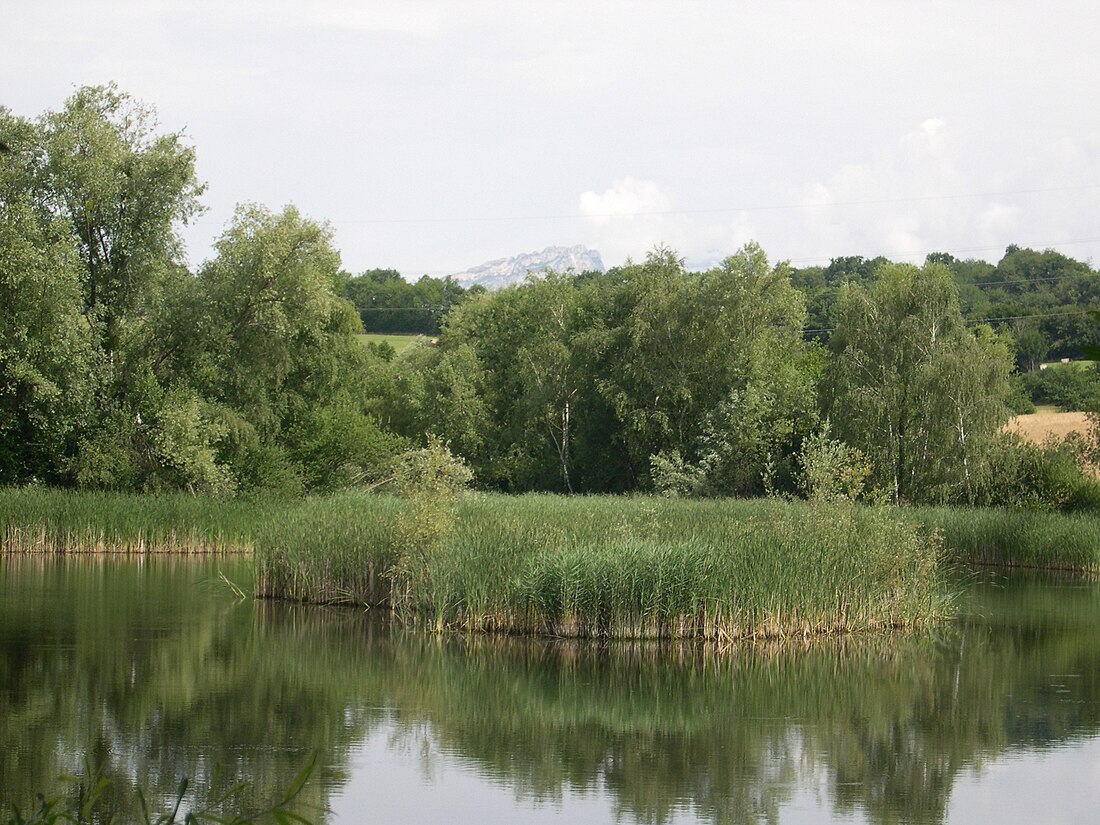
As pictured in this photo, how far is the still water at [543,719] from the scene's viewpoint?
10.8 m

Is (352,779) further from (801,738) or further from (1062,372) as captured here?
(1062,372)

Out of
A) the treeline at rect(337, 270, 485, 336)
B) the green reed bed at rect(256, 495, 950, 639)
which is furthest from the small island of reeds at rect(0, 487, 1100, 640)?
the treeline at rect(337, 270, 485, 336)

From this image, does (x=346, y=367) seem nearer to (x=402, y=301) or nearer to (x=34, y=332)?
(x=34, y=332)

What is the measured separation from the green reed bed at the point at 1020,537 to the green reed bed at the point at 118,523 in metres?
16.0

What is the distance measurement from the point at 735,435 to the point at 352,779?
105ft

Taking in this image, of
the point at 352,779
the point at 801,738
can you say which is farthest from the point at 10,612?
the point at 801,738

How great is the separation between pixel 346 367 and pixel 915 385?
18.0 metres

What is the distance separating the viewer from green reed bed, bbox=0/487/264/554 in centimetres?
2812

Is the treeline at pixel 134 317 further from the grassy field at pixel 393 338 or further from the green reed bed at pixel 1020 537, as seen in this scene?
the grassy field at pixel 393 338

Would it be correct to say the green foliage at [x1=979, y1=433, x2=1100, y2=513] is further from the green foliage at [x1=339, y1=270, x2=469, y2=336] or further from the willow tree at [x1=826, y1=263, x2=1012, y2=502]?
the green foliage at [x1=339, y1=270, x2=469, y2=336]

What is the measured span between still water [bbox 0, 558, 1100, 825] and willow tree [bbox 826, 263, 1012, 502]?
1669cm

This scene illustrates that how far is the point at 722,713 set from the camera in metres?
14.2

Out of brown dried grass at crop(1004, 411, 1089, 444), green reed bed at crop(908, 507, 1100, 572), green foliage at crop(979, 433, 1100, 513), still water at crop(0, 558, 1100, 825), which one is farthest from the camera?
brown dried grass at crop(1004, 411, 1089, 444)

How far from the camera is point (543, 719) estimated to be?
1390 cm
